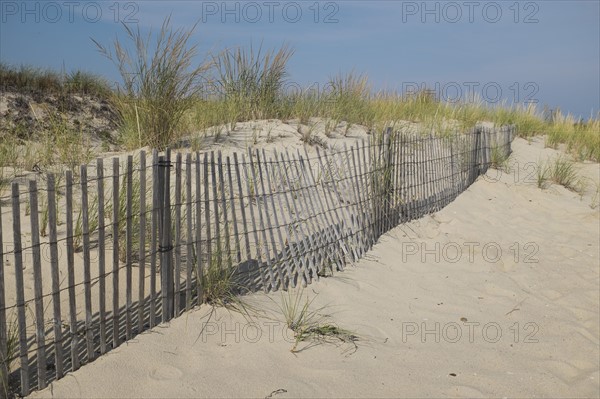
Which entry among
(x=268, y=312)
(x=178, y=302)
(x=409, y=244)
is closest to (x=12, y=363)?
(x=178, y=302)

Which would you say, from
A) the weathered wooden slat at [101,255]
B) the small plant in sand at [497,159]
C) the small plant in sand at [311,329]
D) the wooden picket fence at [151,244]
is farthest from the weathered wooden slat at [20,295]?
the small plant in sand at [497,159]

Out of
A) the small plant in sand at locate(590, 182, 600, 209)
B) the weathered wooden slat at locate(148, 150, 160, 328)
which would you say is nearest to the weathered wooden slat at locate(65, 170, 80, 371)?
the weathered wooden slat at locate(148, 150, 160, 328)

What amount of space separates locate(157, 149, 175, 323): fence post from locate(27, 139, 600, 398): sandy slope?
0.50 feet

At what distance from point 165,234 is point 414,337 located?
180 cm

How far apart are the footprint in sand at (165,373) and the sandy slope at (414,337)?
0.4 inches

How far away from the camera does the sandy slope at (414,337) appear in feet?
10.2

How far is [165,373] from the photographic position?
3.09 meters

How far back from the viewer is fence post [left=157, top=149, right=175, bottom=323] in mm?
3484

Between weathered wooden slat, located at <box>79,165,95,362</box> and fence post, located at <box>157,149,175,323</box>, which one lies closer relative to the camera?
weathered wooden slat, located at <box>79,165,95,362</box>

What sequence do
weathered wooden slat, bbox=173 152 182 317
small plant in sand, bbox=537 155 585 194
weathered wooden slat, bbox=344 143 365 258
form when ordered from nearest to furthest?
weathered wooden slat, bbox=173 152 182 317 < weathered wooden slat, bbox=344 143 365 258 < small plant in sand, bbox=537 155 585 194

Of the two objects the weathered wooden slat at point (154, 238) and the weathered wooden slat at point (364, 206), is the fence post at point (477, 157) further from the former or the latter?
the weathered wooden slat at point (154, 238)

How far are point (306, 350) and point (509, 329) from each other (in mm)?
1691

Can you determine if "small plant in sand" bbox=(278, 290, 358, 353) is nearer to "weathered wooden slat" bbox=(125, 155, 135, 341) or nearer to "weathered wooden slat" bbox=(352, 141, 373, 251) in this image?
"weathered wooden slat" bbox=(125, 155, 135, 341)

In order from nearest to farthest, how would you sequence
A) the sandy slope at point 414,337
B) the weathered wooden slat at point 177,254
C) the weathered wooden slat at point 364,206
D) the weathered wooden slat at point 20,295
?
the weathered wooden slat at point 20,295 → the sandy slope at point 414,337 → the weathered wooden slat at point 177,254 → the weathered wooden slat at point 364,206
